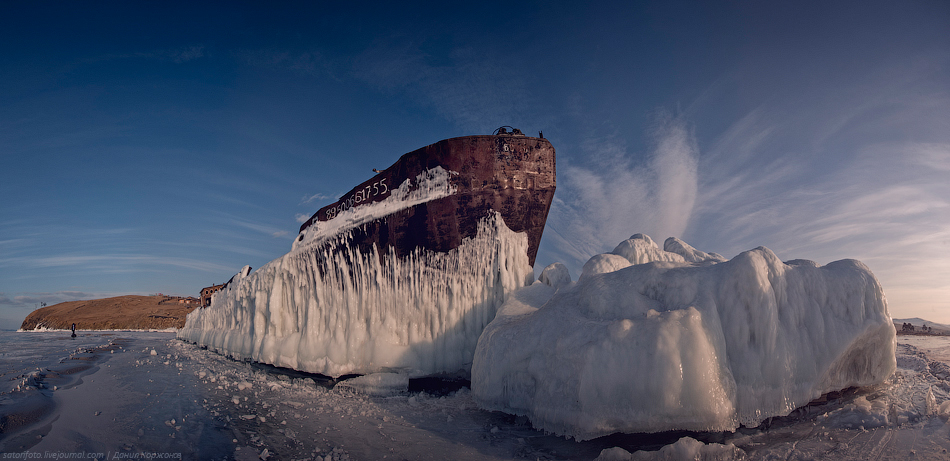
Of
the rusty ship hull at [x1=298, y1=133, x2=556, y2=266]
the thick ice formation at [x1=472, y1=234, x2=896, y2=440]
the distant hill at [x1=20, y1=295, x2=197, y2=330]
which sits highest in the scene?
the rusty ship hull at [x1=298, y1=133, x2=556, y2=266]

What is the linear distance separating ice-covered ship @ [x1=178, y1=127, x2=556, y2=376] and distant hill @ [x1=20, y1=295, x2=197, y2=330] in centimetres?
7320

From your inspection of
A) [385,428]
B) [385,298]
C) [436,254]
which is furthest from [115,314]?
[385,428]

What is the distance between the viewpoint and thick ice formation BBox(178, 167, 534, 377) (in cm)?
1010

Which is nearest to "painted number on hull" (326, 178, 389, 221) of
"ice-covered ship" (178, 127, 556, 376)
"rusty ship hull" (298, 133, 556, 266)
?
"ice-covered ship" (178, 127, 556, 376)

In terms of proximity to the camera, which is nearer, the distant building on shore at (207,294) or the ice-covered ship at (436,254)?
the ice-covered ship at (436,254)

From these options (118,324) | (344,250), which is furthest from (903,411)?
(118,324)

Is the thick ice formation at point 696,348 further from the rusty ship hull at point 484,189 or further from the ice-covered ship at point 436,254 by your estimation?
the rusty ship hull at point 484,189

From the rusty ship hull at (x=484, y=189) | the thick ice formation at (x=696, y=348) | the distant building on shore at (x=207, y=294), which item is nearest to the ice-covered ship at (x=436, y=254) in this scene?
the rusty ship hull at (x=484, y=189)

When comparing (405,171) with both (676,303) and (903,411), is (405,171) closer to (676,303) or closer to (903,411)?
(676,303)

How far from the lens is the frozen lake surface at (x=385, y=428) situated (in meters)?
4.89

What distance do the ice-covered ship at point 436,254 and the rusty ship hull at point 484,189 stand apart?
0.03 meters

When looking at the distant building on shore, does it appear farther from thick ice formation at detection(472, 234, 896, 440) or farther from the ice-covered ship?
thick ice formation at detection(472, 234, 896, 440)

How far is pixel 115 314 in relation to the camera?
240ft

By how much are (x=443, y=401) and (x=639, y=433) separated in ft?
13.8
